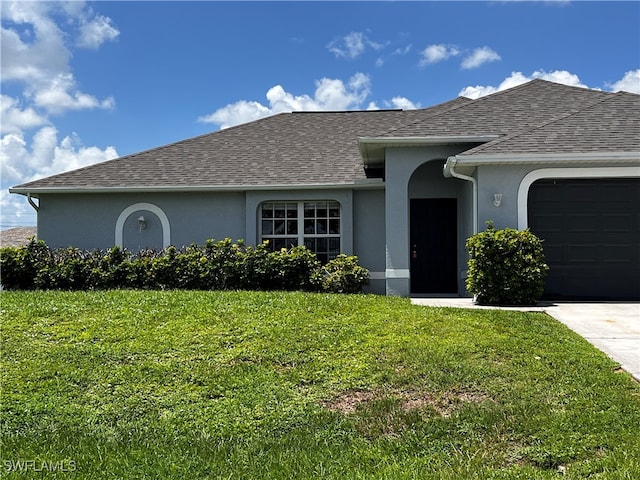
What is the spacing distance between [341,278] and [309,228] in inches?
101

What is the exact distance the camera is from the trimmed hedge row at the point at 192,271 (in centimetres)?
1158

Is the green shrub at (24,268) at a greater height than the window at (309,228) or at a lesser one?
lesser

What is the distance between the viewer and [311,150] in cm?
1530

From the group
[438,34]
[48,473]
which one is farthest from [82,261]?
[438,34]

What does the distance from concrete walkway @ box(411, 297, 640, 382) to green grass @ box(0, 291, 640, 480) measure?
0.29 meters

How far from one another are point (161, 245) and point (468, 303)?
826 cm

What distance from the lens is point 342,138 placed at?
16.2m

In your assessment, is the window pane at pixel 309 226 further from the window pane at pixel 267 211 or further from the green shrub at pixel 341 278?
the green shrub at pixel 341 278

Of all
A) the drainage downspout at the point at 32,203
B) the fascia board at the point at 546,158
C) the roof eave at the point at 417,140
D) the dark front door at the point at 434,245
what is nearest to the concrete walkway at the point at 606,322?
the dark front door at the point at 434,245

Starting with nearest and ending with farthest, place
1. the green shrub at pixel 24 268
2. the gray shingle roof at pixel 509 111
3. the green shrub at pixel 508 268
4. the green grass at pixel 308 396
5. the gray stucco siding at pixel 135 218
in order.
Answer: the green grass at pixel 308 396, the green shrub at pixel 508 268, the gray shingle roof at pixel 509 111, the green shrub at pixel 24 268, the gray stucco siding at pixel 135 218

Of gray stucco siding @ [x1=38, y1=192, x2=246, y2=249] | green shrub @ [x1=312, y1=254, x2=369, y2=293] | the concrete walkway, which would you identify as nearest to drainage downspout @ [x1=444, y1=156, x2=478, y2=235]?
the concrete walkway

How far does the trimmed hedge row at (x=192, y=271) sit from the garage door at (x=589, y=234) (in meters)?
4.05

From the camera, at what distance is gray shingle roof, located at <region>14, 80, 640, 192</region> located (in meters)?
10.8

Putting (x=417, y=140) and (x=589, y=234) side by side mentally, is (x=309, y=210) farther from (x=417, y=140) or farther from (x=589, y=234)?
(x=589, y=234)
